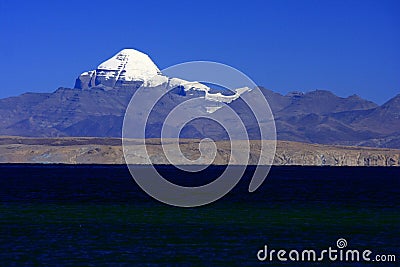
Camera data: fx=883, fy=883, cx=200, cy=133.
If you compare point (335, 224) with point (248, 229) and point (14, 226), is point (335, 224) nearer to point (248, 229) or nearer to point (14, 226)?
point (248, 229)

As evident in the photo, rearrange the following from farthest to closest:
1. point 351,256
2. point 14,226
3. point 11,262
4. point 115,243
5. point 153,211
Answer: point 153,211 < point 14,226 < point 115,243 < point 351,256 < point 11,262

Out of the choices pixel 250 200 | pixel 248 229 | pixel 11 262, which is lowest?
pixel 11 262

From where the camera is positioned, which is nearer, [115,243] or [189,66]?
[115,243]

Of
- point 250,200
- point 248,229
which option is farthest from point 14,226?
point 250,200

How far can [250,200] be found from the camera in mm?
141625

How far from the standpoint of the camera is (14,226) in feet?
295

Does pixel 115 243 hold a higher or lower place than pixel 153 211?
lower

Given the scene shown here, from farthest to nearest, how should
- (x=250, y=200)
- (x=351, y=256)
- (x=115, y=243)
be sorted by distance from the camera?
1. (x=250, y=200)
2. (x=115, y=243)
3. (x=351, y=256)

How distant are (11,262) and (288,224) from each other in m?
37.4

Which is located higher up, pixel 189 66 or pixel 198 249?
pixel 189 66

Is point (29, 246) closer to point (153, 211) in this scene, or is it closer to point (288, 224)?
point (288, 224)

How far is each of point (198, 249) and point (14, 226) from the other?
25.7 meters

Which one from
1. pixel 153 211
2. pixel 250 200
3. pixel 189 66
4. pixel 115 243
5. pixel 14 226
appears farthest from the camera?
pixel 250 200

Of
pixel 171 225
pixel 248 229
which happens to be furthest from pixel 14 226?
pixel 248 229
